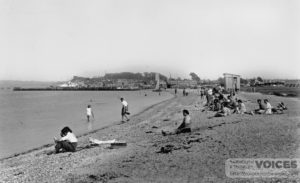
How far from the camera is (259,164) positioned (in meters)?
8.02

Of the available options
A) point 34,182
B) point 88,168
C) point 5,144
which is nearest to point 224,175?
point 88,168

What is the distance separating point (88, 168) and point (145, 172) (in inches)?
80.3

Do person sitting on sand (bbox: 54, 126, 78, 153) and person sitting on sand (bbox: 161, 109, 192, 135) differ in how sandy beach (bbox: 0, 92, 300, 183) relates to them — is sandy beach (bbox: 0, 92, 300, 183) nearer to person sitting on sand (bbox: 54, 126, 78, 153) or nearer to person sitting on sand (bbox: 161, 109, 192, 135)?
person sitting on sand (bbox: 54, 126, 78, 153)

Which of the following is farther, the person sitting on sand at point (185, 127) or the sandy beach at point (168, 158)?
the person sitting on sand at point (185, 127)

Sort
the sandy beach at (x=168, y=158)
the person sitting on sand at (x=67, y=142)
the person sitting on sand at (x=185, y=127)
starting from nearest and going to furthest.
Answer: the sandy beach at (x=168, y=158), the person sitting on sand at (x=67, y=142), the person sitting on sand at (x=185, y=127)

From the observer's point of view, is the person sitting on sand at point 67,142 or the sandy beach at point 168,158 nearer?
the sandy beach at point 168,158

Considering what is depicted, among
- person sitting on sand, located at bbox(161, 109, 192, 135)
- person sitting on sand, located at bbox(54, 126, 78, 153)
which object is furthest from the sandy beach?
person sitting on sand, located at bbox(161, 109, 192, 135)

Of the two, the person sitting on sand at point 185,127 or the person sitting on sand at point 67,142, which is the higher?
the person sitting on sand at point 185,127

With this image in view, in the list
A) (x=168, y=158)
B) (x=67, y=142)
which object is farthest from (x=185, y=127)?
(x=67, y=142)

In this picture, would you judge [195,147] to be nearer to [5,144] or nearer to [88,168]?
[88,168]

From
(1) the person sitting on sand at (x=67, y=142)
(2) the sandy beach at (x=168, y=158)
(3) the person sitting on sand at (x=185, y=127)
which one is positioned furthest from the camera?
A: (3) the person sitting on sand at (x=185, y=127)

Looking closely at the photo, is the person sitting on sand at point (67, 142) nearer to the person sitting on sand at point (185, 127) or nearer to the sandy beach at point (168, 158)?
the sandy beach at point (168, 158)

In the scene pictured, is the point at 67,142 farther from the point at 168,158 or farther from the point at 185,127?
the point at 185,127

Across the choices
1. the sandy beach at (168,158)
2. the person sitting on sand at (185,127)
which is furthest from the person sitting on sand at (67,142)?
the person sitting on sand at (185,127)
